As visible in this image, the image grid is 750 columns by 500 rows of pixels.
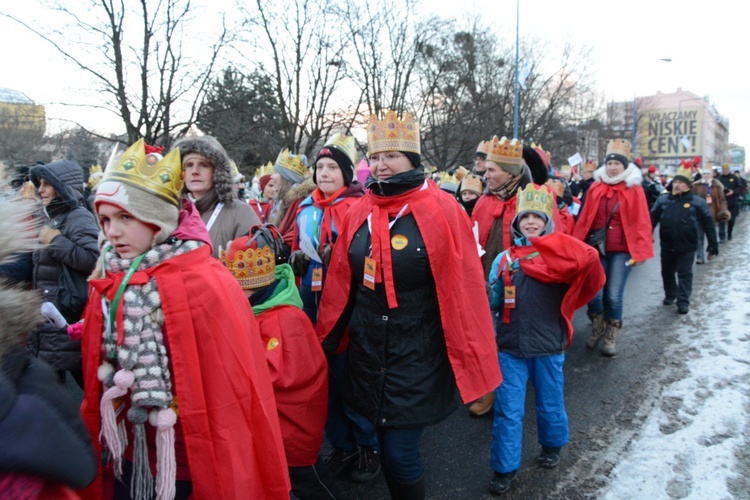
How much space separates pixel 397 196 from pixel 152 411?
5.04ft

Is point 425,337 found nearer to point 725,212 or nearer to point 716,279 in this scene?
point 716,279

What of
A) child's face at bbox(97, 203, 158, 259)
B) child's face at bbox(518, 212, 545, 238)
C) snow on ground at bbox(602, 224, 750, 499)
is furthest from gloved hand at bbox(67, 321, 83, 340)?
snow on ground at bbox(602, 224, 750, 499)

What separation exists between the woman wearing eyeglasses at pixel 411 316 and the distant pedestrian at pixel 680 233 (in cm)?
581

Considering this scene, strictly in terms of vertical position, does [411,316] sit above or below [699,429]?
above

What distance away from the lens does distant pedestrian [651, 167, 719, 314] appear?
7.10 metres

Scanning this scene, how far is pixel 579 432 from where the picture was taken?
3.86 m

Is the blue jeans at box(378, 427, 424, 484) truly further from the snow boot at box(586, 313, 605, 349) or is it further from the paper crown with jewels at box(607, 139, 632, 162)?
the paper crown with jewels at box(607, 139, 632, 162)

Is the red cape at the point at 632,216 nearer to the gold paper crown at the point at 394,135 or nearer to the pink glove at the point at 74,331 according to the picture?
the gold paper crown at the point at 394,135

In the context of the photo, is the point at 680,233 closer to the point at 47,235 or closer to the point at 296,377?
the point at 296,377

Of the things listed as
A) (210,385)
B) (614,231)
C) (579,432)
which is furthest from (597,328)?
(210,385)

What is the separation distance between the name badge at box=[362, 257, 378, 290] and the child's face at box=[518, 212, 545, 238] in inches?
56.7

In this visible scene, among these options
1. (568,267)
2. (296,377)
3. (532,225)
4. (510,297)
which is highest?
(532,225)

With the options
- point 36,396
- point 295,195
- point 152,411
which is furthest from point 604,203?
point 36,396

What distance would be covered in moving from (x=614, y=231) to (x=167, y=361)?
5.26 meters
